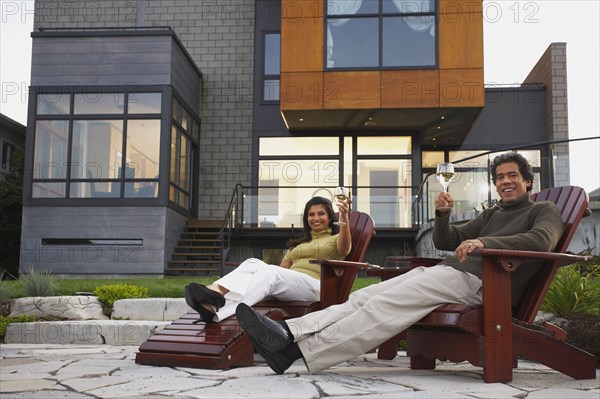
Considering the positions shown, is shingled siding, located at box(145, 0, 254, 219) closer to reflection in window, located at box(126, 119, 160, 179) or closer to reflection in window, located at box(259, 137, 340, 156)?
reflection in window, located at box(259, 137, 340, 156)

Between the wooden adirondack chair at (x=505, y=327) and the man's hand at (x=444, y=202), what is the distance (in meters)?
0.55

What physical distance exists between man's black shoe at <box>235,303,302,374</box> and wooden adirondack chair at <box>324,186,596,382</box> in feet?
2.28

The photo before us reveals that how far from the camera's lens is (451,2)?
13.4 meters

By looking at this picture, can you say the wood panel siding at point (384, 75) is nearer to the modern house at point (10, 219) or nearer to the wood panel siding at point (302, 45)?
the wood panel siding at point (302, 45)

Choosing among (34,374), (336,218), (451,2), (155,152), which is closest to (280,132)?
(155,152)

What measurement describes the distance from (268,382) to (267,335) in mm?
217

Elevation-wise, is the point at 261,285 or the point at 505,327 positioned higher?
the point at 261,285

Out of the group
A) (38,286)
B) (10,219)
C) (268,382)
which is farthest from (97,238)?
(268,382)

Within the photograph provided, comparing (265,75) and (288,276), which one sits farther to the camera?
(265,75)

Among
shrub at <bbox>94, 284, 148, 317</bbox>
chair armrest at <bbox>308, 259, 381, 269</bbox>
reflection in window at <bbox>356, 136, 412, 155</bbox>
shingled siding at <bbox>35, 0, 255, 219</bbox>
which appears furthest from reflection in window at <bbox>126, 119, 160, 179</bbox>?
chair armrest at <bbox>308, 259, 381, 269</bbox>

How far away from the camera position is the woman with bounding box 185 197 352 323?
4.18 metres

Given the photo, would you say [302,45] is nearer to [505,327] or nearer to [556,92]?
[556,92]

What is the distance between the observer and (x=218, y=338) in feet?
13.3

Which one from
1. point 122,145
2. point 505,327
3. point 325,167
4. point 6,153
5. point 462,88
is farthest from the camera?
point 6,153
